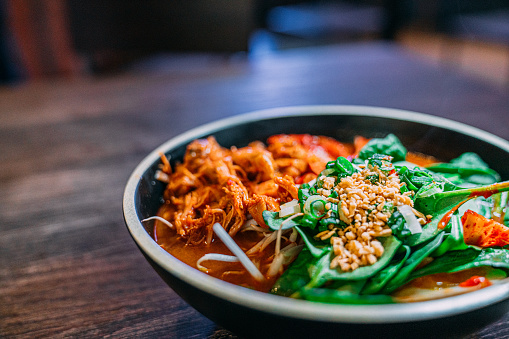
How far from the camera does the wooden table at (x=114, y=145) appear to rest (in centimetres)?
119

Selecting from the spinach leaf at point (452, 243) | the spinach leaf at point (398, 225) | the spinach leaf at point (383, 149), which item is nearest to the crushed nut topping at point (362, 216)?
the spinach leaf at point (398, 225)

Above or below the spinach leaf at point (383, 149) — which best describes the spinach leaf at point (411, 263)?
below

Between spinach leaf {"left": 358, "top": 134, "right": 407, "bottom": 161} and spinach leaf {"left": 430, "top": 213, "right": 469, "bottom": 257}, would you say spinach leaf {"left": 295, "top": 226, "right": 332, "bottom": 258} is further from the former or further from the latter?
spinach leaf {"left": 358, "top": 134, "right": 407, "bottom": 161}

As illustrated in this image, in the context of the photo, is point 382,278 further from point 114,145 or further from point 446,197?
point 114,145

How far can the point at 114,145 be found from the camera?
2303mm

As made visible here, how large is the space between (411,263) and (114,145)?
1.88m

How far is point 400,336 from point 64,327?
93 cm

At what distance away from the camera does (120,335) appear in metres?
1.09

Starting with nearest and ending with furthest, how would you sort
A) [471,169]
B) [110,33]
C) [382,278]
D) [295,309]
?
[295,309], [382,278], [471,169], [110,33]

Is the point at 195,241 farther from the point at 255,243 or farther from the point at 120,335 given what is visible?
the point at 120,335

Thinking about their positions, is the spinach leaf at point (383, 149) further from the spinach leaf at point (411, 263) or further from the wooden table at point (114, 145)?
the wooden table at point (114, 145)

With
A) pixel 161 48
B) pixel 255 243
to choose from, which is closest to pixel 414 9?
pixel 161 48

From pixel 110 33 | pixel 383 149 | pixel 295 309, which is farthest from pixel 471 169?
pixel 110 33

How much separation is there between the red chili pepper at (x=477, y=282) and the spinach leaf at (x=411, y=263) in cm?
9
